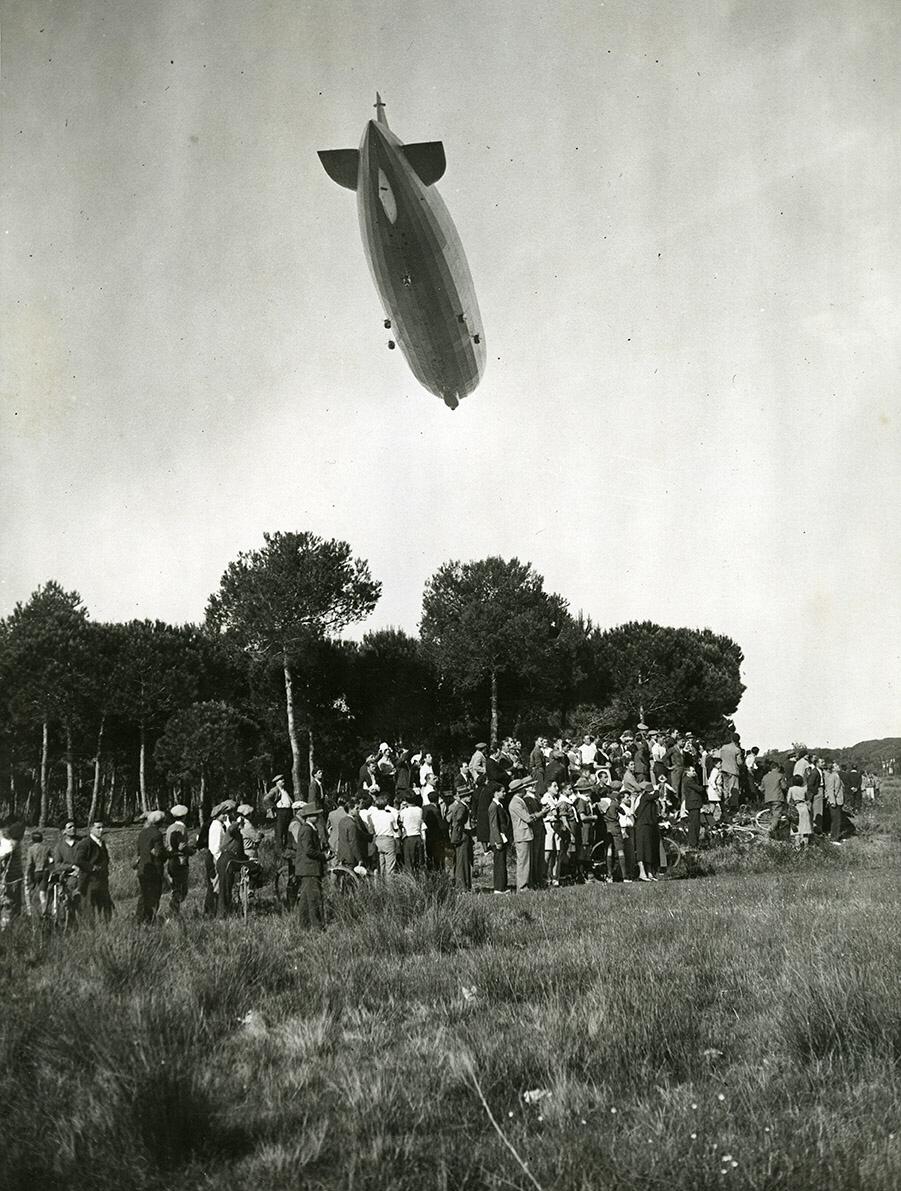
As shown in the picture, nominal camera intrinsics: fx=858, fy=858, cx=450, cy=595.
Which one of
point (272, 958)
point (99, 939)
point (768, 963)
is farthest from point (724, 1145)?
point (99, 939)

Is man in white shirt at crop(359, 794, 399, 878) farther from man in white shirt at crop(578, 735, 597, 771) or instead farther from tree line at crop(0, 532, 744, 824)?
tree line at crop(0, 532, 744, 824)

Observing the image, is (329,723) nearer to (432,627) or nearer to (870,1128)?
(432,627)

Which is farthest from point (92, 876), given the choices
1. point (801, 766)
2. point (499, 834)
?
point (801, 766)

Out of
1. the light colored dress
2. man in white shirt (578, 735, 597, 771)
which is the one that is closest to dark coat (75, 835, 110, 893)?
man in white shirt (578, 735, 597, 771)

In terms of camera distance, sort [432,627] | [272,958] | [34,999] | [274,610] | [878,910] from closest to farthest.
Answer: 1. [34,999]
2. [272,958]
3. [878,910]
4. [274,610]
5. [432,627]

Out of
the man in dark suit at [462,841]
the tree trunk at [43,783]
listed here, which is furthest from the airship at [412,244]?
the tree trunk at [43,783]

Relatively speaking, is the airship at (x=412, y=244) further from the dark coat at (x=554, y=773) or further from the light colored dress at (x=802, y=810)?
the light colored dress at (x=802, y=810)
